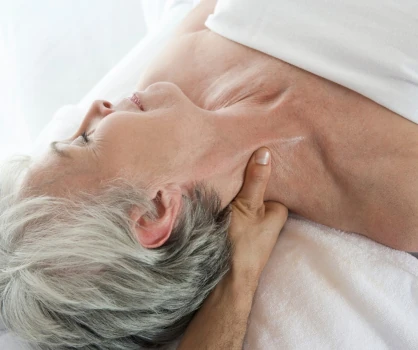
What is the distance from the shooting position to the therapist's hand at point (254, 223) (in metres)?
0.95

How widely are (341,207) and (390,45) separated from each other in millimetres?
337

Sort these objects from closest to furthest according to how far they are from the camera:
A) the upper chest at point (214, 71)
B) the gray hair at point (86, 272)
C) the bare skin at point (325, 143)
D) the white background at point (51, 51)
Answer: the gray hair at point (86, 272) → the bare skin at point (325, 143) → the upper chest at point (214, 71) → the white background at point (51, 51)

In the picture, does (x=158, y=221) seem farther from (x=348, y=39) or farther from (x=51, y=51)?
(x=51, y=51)

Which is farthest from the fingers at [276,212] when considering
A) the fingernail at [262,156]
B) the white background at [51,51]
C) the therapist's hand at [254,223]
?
the white background at [51,51]

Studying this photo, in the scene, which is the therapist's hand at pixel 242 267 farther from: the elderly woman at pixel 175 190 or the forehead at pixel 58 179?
the forehead at pixel 58 179

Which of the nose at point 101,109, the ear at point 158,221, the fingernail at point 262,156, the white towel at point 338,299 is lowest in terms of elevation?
the white towel at point 338,299

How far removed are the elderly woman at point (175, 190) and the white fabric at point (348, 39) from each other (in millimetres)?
16

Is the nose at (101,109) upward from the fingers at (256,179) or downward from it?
upward

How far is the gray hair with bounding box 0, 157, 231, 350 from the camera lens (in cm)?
79

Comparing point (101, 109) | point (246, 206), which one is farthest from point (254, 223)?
point (101, 109)

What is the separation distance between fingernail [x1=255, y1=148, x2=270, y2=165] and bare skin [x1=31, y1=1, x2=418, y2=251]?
15 mm

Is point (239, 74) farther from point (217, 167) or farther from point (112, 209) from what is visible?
point (112, 209)

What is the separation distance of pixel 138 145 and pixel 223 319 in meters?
0.36

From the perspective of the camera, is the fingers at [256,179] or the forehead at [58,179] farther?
the fingers at [256,179]
